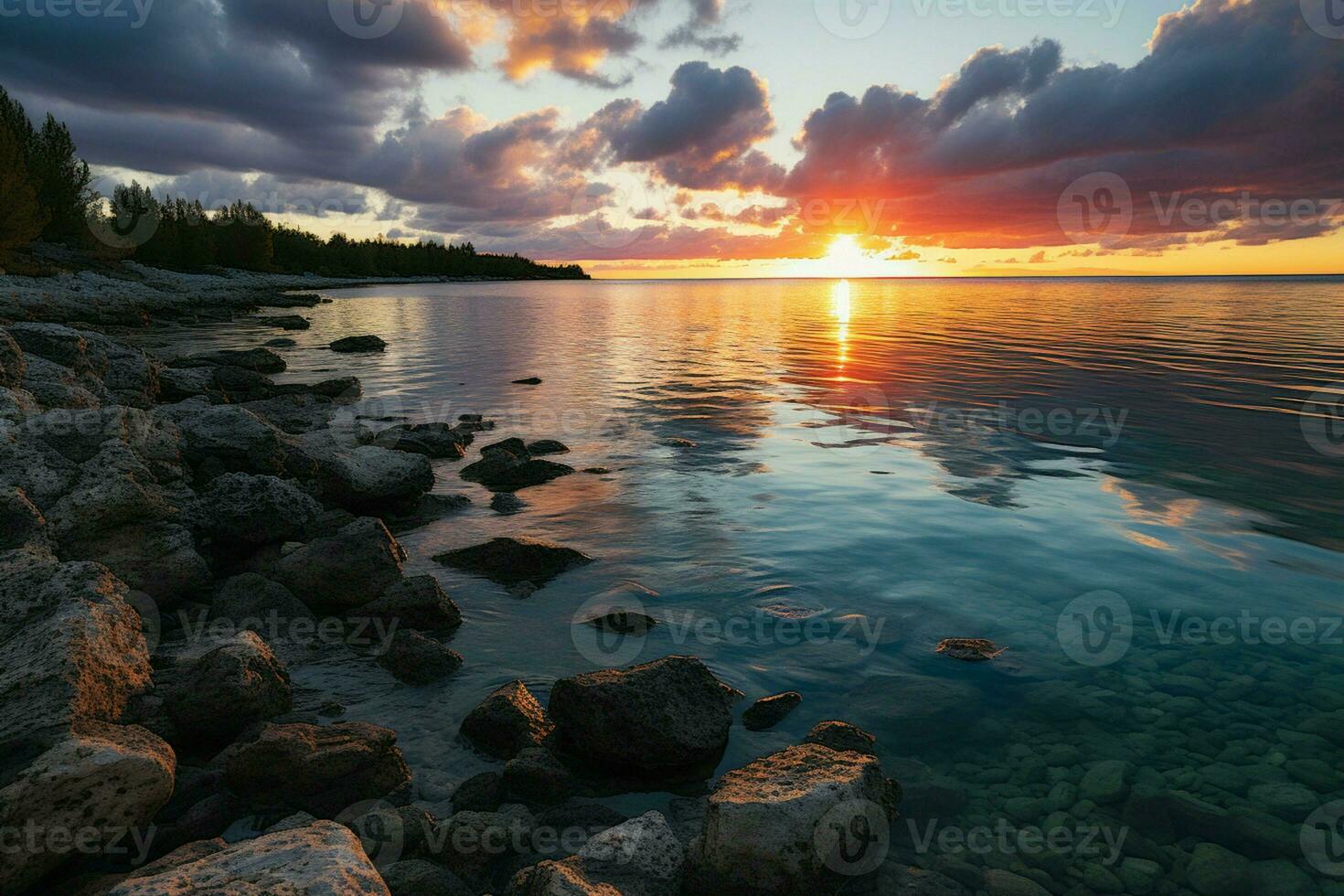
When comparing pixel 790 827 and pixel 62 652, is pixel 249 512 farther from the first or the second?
Result: pixel 790 827

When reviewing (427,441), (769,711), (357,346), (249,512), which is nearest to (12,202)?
(357,346)

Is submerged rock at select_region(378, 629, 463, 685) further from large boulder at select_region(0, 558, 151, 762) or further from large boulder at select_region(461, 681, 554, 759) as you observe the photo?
large boulder at select_region(0, 558, 151, 762)

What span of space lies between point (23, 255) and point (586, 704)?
3314 inches

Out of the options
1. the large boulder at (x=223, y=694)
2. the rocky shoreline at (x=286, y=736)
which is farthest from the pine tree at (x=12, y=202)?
the large boulder at (x=223, y=694)

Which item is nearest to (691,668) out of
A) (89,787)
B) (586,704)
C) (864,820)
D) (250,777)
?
(586,704)

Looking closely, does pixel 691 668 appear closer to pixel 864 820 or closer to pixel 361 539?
pixel 864 820

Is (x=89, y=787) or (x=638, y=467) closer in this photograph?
(x=89, y=787)

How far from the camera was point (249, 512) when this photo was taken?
977 centimetres

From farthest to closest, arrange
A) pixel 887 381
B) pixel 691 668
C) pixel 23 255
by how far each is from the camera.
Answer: pixel 23 255 → pixel 887 381 → pixel 691 668

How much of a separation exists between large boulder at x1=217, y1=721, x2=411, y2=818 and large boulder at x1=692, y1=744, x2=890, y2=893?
2.57 m

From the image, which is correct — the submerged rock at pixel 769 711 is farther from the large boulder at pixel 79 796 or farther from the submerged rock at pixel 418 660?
the large boulder at pixel 79 796

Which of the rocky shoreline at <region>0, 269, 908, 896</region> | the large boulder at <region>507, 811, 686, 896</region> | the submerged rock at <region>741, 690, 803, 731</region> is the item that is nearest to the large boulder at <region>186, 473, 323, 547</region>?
the rocky shoreline at <region>0, 269, 908, 896</region>

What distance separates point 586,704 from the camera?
Answer: 19.7 ft

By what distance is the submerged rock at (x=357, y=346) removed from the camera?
1529 inches
